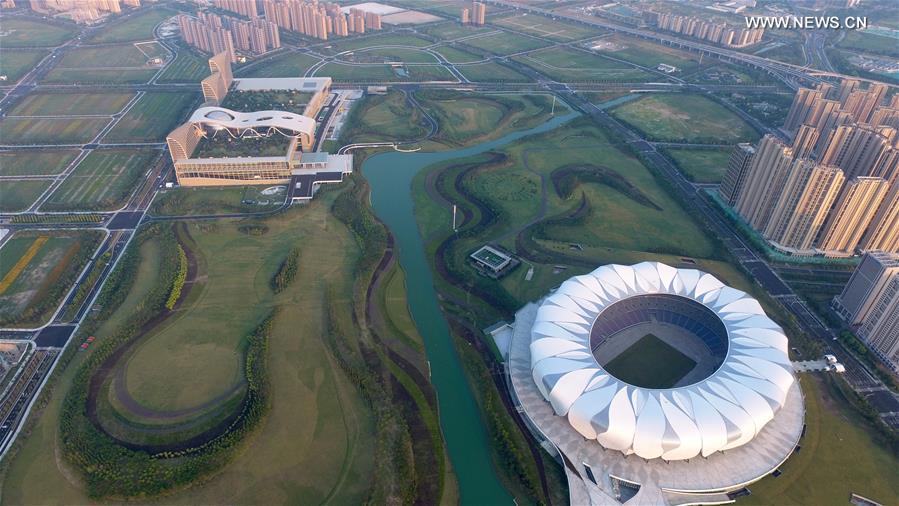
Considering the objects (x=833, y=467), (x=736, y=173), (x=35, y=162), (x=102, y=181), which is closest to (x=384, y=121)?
(x=102, y=181)

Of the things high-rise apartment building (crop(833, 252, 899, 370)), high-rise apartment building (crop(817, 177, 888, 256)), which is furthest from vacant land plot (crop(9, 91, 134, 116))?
high-rise apartment building (crop(833, 252, 899, 370))

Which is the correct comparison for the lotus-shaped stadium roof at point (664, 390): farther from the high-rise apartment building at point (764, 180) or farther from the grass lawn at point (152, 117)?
the grass lawn at point (152, 117)

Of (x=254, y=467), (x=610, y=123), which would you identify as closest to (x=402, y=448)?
(x=254, y=467)

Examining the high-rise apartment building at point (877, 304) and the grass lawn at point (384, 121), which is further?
the grass lawn at point (384, 121)

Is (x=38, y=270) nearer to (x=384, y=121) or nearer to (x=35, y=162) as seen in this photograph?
(x=35, y=162)

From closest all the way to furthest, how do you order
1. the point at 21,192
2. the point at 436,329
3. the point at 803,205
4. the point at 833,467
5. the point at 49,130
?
the point at 833,467
the point at 436,329
the point at 803,205
the point at 21,192
the point at 49,130

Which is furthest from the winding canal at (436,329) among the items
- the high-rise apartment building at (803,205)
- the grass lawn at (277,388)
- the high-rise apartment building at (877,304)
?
the high-rise apartment building at (803,205)

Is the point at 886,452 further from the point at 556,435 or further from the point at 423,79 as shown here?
the point at 423,79
